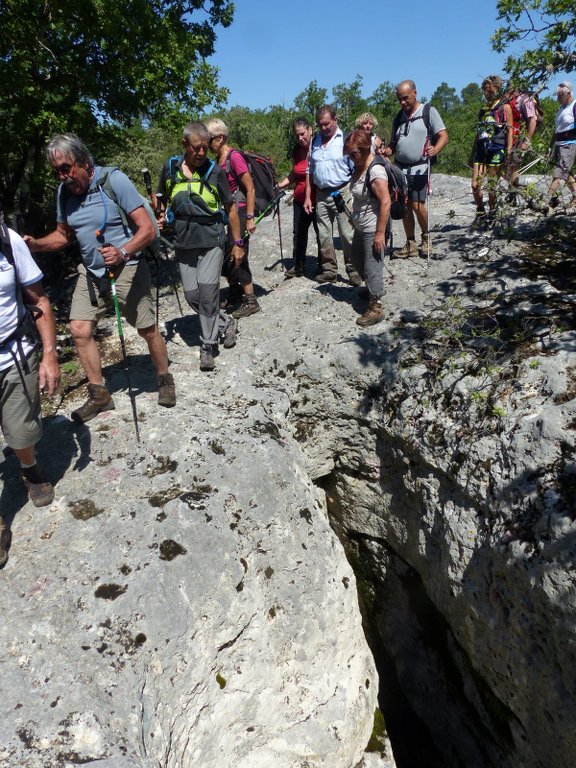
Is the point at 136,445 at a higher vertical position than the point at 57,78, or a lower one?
lower

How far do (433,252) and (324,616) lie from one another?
5.45 meters

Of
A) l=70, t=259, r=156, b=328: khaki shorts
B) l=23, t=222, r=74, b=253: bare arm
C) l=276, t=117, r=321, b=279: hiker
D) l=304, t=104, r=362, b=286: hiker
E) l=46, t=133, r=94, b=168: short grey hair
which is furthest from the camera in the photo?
l=276, t=117, r=321, b=279: hiker

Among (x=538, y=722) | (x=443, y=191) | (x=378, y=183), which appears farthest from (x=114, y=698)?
(x=443, y=191)

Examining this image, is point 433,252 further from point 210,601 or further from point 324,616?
point 210,601

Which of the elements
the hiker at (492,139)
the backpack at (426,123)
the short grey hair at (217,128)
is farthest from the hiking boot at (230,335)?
the hiker at (492,139)

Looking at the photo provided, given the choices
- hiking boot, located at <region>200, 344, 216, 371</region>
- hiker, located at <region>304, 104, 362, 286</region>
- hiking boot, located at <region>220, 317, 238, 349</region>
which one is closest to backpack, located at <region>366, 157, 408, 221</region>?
hiker, located at <region>304, 104, 362, 286</region>

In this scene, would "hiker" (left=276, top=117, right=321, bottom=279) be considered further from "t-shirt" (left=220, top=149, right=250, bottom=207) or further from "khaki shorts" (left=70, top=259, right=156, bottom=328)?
"khaki shorts" (left=70, top=259, right=156, bottom=328)

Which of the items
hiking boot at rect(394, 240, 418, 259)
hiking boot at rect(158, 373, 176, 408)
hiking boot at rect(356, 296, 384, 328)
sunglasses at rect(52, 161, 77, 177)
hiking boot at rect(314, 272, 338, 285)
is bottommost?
hiking boot at rect(158, 373, 176, 408)

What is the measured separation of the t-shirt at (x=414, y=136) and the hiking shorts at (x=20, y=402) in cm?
544

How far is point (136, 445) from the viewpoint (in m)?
4.75

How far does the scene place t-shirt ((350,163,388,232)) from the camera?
18.8ft

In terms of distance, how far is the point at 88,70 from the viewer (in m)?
7.30

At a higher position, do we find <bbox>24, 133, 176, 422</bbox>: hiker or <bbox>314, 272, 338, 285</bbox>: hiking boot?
<bbox>24, 133, 176, 422</bbox>: hiker

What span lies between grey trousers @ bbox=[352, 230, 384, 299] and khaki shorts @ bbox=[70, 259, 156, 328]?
2.54 m
